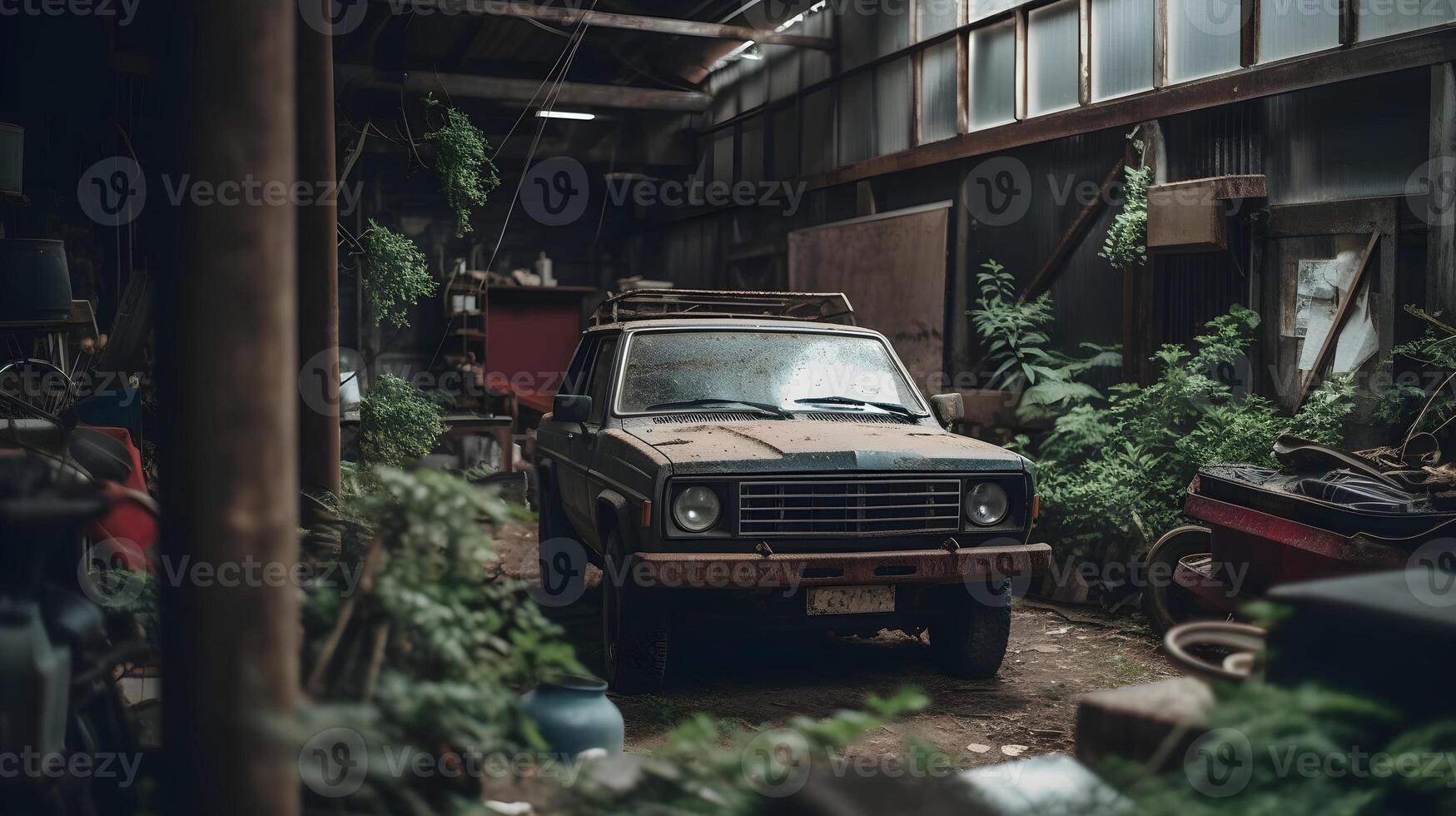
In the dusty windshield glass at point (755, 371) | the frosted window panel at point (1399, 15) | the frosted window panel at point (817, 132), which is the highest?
the frosted window panel at point (817, 132)

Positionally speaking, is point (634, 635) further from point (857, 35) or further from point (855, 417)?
point (857, 35)

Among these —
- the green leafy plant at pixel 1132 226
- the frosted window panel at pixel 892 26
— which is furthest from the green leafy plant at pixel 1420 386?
the frosted window panel at pixel 892 26

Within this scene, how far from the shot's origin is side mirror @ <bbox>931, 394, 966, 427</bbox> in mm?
6254

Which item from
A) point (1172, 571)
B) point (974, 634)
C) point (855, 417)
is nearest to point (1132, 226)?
point (1172, 571)

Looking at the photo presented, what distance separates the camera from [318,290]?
5.99m

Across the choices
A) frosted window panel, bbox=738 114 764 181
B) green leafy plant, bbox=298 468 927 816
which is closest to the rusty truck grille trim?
green leafy plant, bbox=298 468 927 816

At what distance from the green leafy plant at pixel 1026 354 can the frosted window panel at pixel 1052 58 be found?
1499mm

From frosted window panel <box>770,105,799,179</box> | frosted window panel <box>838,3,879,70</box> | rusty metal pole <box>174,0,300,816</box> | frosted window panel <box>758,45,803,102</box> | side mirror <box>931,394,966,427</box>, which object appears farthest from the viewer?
frosted window panel <box>758,45,803,102</box>

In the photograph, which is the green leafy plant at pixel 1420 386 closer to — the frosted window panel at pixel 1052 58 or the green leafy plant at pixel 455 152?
the frosted window panel at pixel 1052 58

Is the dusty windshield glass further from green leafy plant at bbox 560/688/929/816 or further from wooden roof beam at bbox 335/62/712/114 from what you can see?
wooden roof beam at bbox 335/62/712/114

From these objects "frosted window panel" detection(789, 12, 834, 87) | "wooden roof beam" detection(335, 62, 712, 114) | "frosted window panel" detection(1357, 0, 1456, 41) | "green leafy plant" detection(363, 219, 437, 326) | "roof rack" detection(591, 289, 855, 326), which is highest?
"frosted window panel" detection(789, 12, 834, 87)

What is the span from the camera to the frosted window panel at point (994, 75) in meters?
10.5

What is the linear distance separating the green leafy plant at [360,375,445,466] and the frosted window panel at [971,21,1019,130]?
577 cm

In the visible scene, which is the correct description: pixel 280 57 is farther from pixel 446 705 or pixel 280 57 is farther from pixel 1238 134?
pixel 1238 134
